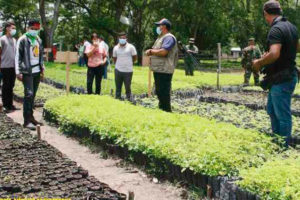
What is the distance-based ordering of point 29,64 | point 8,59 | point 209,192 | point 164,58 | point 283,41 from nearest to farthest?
point 209,192
point 283,41
point 29,64
point 164,58
point 8,59

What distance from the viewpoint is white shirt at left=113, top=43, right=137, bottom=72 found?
35.3ft

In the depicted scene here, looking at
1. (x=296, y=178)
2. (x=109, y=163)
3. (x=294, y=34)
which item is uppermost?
(x=294, y=34)

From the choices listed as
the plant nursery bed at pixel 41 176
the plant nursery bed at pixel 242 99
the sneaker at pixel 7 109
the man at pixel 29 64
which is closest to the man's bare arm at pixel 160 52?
the man at pixel 29 64

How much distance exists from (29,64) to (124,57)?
135 inches

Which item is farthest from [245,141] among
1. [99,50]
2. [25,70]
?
[99,50]

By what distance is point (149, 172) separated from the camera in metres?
5.36

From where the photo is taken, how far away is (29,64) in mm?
7770

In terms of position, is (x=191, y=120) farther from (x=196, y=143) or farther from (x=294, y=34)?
(x=294, y=34)

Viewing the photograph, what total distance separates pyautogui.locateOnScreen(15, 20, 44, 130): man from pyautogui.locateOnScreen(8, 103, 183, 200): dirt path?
32.3 inches

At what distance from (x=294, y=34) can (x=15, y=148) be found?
4015mm

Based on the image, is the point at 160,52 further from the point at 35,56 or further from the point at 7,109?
the point at 7,109

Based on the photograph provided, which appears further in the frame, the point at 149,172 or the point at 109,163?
the point at 109,163

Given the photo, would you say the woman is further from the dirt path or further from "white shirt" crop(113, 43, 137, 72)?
the dirt path

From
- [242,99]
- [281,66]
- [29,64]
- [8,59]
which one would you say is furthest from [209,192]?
[242,99]
